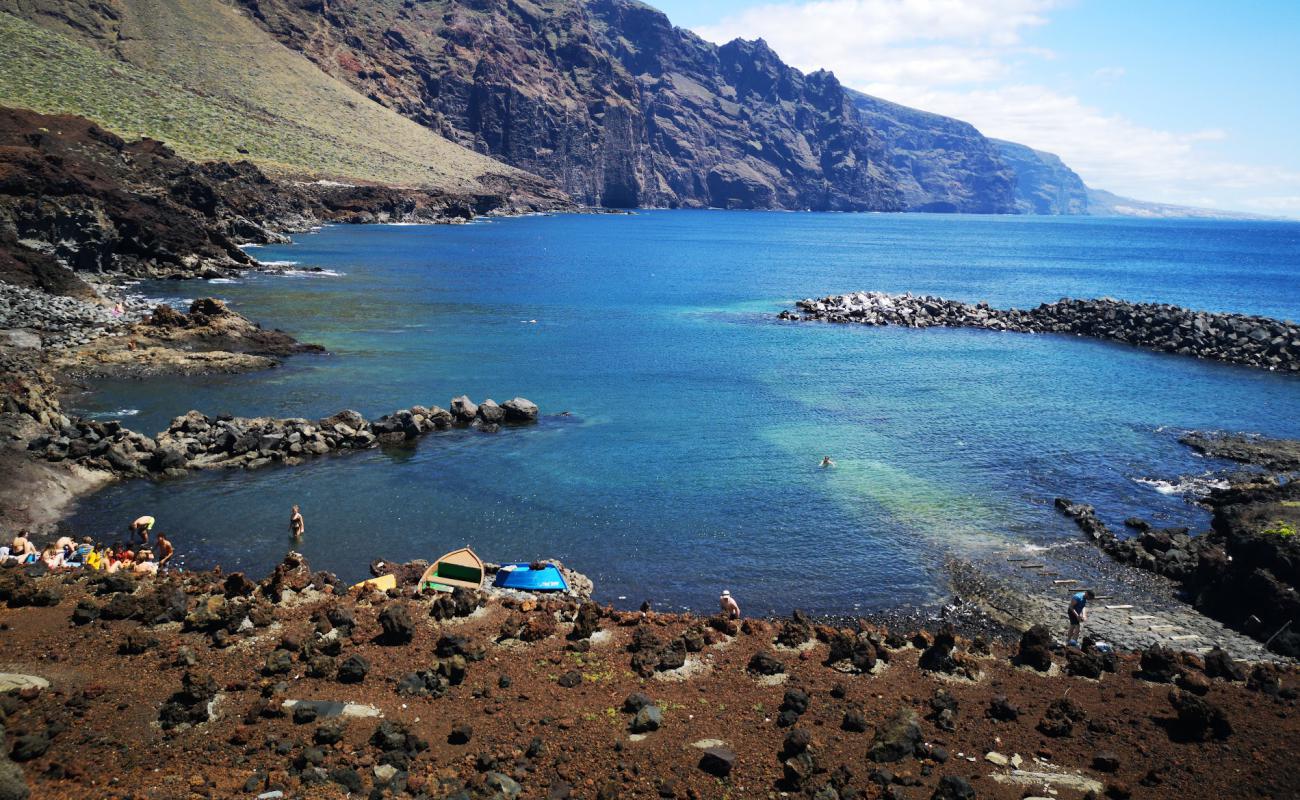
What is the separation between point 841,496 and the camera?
34312 mm

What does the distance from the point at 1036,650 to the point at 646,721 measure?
34.3 ft

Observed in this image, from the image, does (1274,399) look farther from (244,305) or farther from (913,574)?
(244,305)

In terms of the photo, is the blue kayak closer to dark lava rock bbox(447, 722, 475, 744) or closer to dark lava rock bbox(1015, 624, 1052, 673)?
dark lava rock bbox(447, 722, 475, 744)

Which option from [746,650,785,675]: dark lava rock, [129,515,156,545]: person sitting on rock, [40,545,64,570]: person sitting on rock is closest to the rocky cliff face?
[129,515,156,545]: person sitting on rock

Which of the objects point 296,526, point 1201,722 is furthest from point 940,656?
point 296,526

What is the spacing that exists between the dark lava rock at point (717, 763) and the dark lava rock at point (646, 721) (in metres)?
1.48

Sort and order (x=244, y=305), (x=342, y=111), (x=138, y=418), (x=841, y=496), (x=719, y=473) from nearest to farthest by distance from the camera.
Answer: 1. (x=841, y=496)
2. (x=719, y=473)
3. (x=138, y=418)
4. (x=244, y=305)
5. (x=342, y=111)

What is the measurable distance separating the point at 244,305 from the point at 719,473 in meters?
49.9

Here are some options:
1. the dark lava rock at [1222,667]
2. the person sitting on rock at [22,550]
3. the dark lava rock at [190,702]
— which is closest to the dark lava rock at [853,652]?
the dark lava rock at [1222,667]

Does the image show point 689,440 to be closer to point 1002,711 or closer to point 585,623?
point 585,623

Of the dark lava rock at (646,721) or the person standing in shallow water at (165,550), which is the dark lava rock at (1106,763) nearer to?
the dark lava rock at (646,721)

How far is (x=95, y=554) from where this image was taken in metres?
24.6

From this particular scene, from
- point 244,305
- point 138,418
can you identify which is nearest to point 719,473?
point 138,418

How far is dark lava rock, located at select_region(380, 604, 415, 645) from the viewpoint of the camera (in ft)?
64.1
